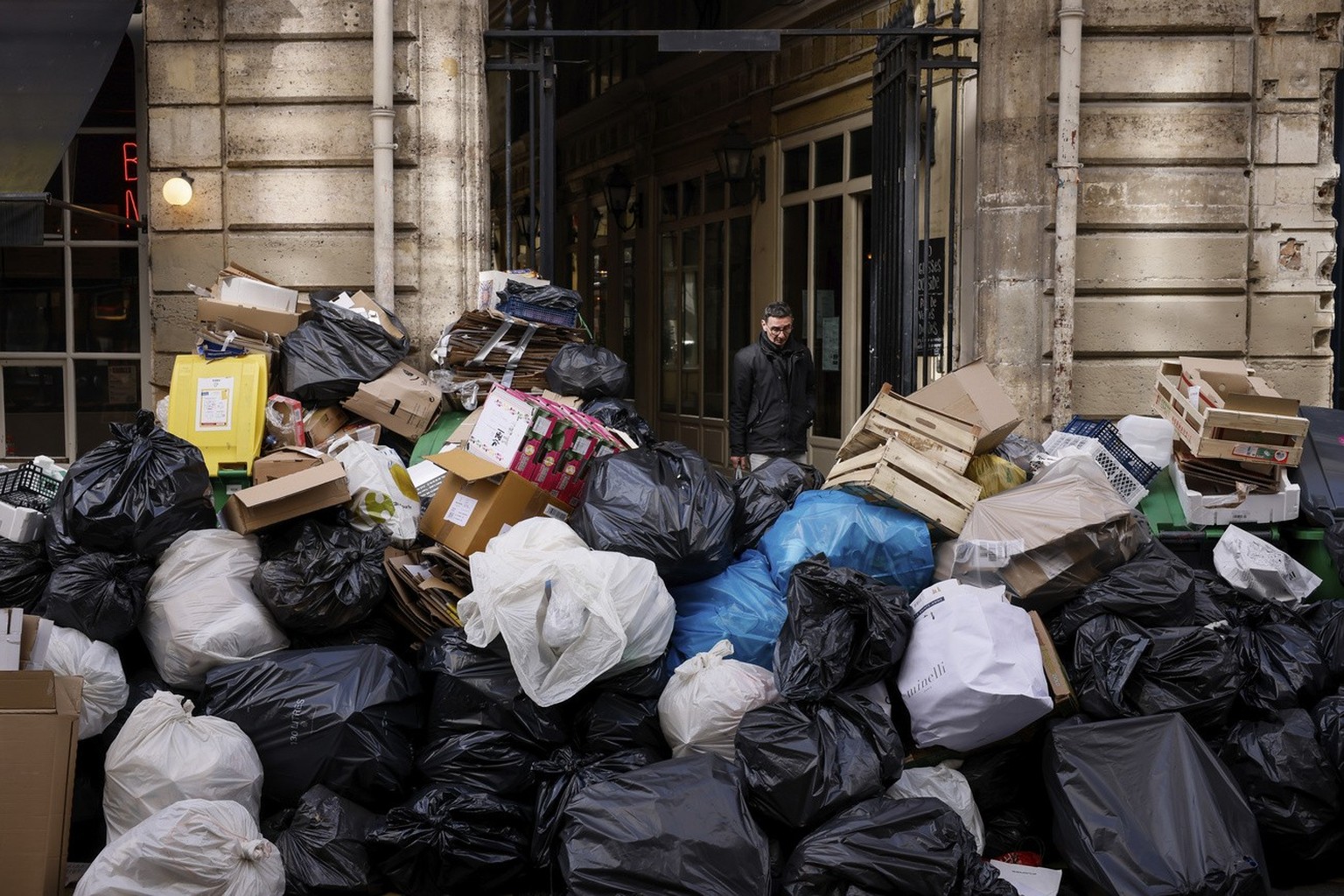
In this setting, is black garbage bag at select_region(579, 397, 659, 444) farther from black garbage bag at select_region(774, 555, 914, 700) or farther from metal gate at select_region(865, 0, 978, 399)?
black garbage bag at select_region(774, 555, 914, 700)

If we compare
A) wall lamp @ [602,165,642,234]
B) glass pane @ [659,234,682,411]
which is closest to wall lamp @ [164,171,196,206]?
glass pane @ [659,234,682,411]

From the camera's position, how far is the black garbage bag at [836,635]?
4242 mm

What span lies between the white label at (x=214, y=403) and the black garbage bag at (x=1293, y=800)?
444 cm

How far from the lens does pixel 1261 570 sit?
16.9 feet

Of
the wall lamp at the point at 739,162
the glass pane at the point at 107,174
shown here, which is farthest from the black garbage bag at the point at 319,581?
the wall lamp at the point at 739,162

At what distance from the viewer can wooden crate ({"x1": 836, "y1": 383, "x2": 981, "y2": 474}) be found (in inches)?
204

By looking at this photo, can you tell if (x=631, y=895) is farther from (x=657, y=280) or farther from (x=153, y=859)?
(x=657, y=280)

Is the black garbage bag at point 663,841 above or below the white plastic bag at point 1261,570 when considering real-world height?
below

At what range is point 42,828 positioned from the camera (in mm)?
3762

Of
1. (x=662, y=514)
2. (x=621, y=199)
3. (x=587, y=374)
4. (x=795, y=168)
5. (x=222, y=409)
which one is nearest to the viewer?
(x=662, y=514)

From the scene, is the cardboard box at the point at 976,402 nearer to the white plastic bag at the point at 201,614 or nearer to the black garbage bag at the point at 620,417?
the black garbage bag at the point at 620,417

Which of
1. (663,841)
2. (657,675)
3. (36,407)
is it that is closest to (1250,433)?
(657,675)

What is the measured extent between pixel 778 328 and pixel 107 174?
4336 millimetres

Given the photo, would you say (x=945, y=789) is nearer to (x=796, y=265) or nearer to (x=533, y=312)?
(x=533, y=312)
